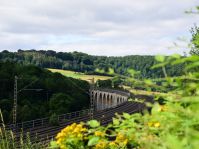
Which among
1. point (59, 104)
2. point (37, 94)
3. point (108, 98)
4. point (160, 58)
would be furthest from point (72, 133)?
point (108, 98)

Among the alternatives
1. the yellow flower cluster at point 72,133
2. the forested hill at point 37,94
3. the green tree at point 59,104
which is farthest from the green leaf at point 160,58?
the green tree at point 59,104

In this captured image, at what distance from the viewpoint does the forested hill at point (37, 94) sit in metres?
76.9

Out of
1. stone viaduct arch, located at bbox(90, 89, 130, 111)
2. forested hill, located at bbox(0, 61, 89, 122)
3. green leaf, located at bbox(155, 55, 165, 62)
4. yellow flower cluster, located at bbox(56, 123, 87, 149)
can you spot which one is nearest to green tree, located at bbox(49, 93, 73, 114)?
forested hill, located at bbox(0, 61, 89, 122)

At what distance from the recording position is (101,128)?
3.67 meters

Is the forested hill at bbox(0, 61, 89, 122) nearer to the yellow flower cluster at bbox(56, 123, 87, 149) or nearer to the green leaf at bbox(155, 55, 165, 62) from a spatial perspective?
the yellow flower cluster at bbox(56, 123, 87, 149)

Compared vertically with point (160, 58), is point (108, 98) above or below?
below

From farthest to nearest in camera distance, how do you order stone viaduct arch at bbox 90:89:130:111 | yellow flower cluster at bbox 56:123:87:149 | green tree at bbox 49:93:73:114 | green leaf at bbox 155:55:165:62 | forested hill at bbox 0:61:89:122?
1. stone viaduct arch at bbox 90:89:130:111
2. green tree at bbox 49:93:73:114
3. forested hill at bbox 0:61:89:122
4. yellow flower cluster at bbox 56:123:87:149
5. green leaf at bbox 155:55:165:62

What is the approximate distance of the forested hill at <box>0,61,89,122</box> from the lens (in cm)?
7694

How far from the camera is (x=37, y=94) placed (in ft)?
295

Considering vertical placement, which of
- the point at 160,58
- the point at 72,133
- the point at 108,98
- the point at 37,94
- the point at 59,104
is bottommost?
the point at 108,98

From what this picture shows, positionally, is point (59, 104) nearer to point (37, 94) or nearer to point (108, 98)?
point (37, 94)

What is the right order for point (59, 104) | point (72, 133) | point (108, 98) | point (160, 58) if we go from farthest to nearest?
point (108, 98) < point (59, 104) < point (72, 133) < point (160, 58)

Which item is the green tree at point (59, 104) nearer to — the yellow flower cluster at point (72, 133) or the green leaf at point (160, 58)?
the yellow flower cluster at point (72, 133)

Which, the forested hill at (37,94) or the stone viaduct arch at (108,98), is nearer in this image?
the forested hill at (37,94)
